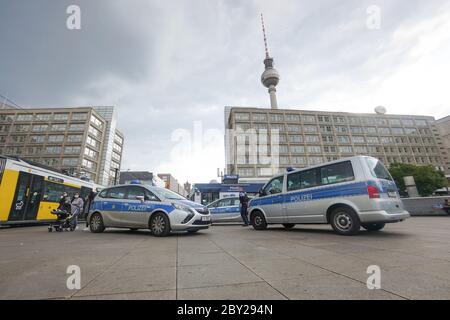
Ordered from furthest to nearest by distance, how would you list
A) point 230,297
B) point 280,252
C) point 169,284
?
point 280,252, point 169,284, point 230,297

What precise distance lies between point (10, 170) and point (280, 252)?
1302 cm

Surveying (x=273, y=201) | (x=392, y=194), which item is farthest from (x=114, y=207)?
(x=392, y=194)

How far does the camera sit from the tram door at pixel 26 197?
34.6ft

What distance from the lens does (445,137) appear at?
7525 centimetres

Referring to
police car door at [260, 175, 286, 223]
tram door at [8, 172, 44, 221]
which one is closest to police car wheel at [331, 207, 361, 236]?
police car door at [260, 175, 286, 223]

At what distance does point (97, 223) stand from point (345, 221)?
310 inches

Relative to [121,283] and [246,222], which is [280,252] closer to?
[121,283]

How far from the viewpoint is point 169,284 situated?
216 centimetres

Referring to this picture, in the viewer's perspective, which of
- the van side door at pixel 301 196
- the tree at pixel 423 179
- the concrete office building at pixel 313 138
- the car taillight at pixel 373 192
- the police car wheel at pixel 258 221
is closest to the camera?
the car taillight at pixel 373 192

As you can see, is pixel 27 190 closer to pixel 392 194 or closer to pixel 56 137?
pixel 392 194

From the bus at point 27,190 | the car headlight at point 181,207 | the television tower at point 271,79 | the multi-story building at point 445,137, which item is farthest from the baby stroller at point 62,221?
the multi-story building at point 445,137

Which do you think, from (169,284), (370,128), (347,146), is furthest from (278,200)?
(370,128)

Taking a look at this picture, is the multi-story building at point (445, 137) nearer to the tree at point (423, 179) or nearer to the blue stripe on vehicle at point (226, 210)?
the tree at point (423, 179)

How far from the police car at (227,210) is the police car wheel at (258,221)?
133 inches
